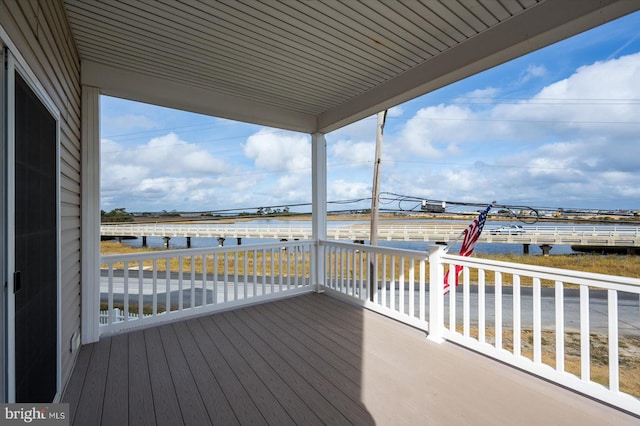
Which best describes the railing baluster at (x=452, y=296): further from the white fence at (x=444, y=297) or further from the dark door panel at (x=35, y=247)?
the dark door panel at (x=35, y=247)

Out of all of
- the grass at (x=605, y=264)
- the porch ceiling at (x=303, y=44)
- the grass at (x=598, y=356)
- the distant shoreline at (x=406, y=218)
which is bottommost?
the grass at (x=598, y=356)

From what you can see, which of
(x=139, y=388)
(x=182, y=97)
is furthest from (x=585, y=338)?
(x=182, y=97)

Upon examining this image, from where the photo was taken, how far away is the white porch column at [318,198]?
15.0ft

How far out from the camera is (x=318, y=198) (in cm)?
459

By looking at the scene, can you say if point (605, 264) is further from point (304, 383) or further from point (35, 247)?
point (35, 247)

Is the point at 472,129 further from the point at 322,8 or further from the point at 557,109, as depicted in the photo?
the point at 322,8

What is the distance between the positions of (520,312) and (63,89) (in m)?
4.30

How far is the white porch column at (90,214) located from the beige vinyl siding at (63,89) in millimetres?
79

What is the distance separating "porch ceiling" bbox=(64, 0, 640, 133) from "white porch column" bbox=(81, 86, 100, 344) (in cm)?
32

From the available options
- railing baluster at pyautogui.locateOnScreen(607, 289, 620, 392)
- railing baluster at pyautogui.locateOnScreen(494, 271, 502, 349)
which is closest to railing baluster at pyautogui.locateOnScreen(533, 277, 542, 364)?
railing baluster at pyautogui.locateOnScreen(494, 271, 502, 349)

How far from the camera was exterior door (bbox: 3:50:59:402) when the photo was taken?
1.14m

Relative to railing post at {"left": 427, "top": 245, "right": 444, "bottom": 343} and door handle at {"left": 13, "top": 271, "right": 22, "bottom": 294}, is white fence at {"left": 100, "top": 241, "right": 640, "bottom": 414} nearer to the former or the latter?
railing post at {"left": 427, "top": 245, "right": 444, "bottom": 343}

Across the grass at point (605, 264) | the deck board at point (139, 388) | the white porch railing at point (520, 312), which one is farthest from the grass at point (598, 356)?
the deck board at point (139, 388)

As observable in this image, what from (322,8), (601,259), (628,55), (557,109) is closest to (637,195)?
(601,259)
